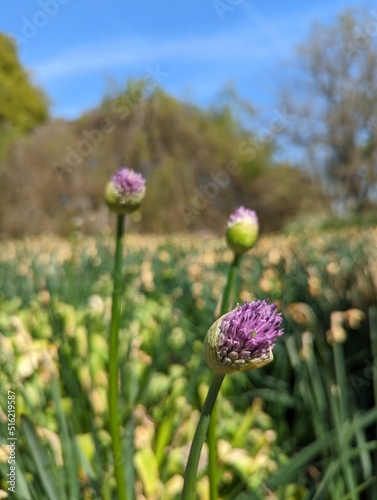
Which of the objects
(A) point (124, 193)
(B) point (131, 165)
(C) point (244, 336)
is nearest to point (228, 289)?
(A) point (124, 193)

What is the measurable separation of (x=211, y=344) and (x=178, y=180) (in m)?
13.5

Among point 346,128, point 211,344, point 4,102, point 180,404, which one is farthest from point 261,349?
point 4,102

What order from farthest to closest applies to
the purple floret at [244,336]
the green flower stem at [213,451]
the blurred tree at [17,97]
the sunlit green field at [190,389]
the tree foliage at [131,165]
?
the blurred tree at [17,97]
the tree foliage at [131,165]
the sunlit green field at [190,389]
the green flower stem at [213,451]
the purple floret at [244,336]

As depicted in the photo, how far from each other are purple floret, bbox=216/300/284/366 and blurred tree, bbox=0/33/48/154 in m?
21.3

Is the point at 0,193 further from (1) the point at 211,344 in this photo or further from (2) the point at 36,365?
(1) the point at 211,344

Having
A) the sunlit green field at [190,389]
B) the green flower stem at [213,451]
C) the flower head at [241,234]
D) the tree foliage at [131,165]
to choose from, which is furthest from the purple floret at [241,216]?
the tree foliage at [131,165]

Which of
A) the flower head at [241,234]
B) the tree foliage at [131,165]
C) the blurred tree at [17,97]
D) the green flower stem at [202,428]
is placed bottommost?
the green flower stem at [202,428]

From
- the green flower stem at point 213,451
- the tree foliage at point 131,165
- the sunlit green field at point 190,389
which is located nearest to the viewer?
the green flower stem at point 213,451

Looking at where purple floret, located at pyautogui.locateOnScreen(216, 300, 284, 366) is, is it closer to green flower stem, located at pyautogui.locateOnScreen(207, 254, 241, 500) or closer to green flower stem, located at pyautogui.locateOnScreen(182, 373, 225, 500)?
green flower stem, located at pyautogui.locateOnScreen(182, 373, 225, 500)

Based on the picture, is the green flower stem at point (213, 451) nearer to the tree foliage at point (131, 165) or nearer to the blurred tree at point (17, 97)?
the tree foliage at point (131, 165)

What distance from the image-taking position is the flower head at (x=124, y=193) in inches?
38.6

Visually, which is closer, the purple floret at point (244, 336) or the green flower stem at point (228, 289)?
the purple floret at point (244, 336)

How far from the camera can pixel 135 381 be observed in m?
1.74

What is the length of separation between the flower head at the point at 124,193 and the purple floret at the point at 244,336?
0.45 meters
